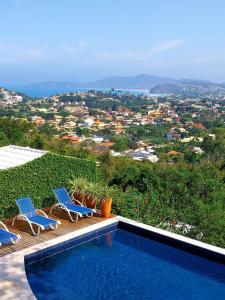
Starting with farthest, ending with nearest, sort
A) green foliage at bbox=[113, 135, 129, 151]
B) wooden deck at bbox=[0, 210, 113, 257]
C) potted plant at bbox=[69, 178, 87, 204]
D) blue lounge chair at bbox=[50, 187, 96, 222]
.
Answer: green foliage at bbox=[113, 135, 129, 151] < potted plant at bbox=[69, 178, 87, 204] < blue lounge chair at bbox=[50, 187, 96, 222] < wooden deck at bbox=[0, 210, 113, 257]

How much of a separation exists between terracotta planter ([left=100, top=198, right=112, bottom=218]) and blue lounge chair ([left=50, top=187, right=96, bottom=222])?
0.22 meters

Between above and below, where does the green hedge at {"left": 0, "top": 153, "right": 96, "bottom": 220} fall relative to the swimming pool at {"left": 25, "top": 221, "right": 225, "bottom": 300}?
above

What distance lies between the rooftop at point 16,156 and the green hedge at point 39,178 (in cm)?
52

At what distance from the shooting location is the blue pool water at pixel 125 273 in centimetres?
618

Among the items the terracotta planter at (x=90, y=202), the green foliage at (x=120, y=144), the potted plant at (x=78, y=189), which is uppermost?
the potted plant at (x=78, y=189)

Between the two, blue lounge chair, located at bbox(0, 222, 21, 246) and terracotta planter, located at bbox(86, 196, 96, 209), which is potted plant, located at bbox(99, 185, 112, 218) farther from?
blue lounge chair, located at bbox(0, 222, 21, 246)

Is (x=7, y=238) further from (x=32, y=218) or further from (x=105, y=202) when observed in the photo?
(x=105, y=202)

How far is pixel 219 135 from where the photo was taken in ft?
225

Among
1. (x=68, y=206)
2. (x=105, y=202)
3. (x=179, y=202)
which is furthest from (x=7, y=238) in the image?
(x=179, y=202)

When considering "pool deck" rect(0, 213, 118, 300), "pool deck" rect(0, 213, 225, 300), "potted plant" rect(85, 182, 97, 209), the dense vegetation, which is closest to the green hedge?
the dense vegetation

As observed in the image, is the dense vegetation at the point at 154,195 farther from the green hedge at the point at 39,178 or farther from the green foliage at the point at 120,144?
the green foliage at the point at 120,144

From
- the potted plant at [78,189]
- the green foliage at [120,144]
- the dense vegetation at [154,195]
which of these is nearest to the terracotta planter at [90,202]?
the potted plant at [78,189]

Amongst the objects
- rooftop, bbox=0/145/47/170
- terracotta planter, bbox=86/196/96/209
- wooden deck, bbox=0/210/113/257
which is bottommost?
wooden deck, bbox=0/210/113/257

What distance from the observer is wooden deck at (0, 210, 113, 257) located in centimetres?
725
